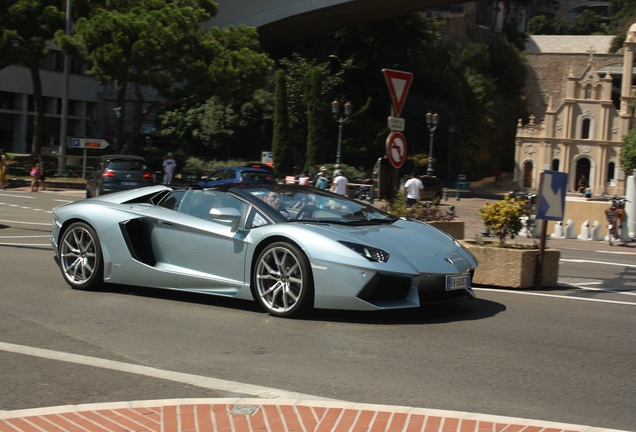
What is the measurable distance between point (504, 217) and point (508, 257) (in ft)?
1.68

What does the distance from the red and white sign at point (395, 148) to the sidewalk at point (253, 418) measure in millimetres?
6437

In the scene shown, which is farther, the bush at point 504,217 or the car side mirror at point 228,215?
the bush at point 504,217

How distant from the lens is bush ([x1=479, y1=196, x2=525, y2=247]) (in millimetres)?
10188

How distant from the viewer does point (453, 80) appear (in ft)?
205

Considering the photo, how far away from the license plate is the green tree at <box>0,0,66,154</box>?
3685 centimetres

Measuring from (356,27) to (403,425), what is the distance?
57.9m

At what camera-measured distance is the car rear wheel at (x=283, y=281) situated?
7.56 meters

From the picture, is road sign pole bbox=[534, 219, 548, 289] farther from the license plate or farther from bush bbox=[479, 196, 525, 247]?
the license plate

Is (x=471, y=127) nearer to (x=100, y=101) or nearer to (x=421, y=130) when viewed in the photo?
(x=421, y=130)

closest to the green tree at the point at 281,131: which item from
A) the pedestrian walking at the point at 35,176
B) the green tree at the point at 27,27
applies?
the green tree at the point at 27,27

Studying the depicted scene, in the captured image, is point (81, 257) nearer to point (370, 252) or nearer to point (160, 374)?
point (370, 252)

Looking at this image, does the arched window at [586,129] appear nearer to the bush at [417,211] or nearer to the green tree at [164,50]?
the green tree at [164,50]

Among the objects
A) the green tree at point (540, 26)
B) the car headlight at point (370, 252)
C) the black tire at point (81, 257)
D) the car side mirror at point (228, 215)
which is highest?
the green tree at point (540, 26)

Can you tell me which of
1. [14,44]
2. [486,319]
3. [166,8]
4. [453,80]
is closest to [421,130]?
[453,80]
